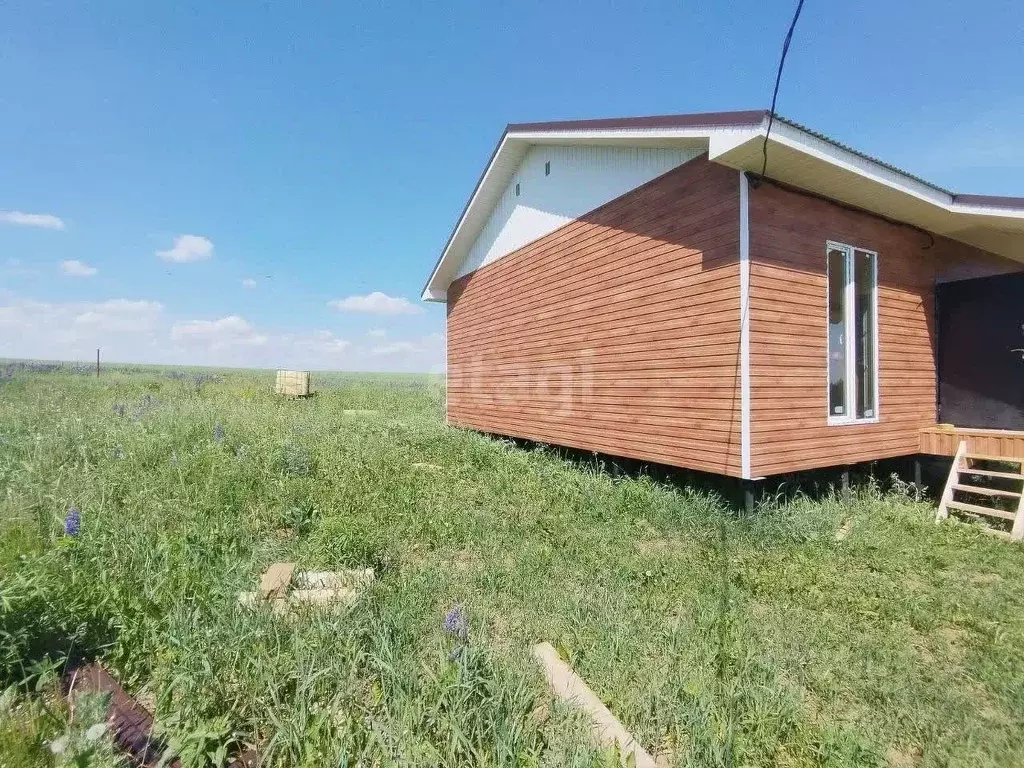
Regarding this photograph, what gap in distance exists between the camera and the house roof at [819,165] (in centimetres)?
511

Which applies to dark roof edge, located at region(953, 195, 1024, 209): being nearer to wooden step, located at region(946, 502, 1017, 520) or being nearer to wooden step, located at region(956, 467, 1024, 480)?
wooden step, located at region(956, 467, 1024, 480)

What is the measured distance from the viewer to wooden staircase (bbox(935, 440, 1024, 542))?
564 cm

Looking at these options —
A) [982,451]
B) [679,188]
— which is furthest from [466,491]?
[982,451]

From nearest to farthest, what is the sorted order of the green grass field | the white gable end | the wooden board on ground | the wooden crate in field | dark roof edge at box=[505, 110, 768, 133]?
1. the green grass field
2. the wooden board on ground
3. dark roof edge at box=[505, 110, 768, 133]
4. the white gable end
5. the wooden crate in field

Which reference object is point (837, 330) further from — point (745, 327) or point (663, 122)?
point (663, 122)

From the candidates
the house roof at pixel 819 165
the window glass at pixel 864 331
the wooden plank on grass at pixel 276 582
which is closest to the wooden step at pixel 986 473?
the window glass at pixel 864 331

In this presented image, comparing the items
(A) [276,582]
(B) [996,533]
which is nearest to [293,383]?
(A) [276,582]

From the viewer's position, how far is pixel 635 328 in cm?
696

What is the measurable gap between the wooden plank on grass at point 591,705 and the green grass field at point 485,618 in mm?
96

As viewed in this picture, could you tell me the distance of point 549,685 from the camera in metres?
2.61

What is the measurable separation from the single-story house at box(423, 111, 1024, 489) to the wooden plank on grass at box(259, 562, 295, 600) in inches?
183

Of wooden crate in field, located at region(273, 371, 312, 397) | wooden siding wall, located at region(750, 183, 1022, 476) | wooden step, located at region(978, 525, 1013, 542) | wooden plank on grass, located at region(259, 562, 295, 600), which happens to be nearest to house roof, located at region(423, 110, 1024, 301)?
wooden siding wall, located at region(750, 183, 1022, 476)

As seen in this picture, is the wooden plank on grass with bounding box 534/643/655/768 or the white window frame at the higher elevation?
the white window frame

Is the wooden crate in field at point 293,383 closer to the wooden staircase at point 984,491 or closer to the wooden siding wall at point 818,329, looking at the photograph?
the wooden siding wall at point 818,329
